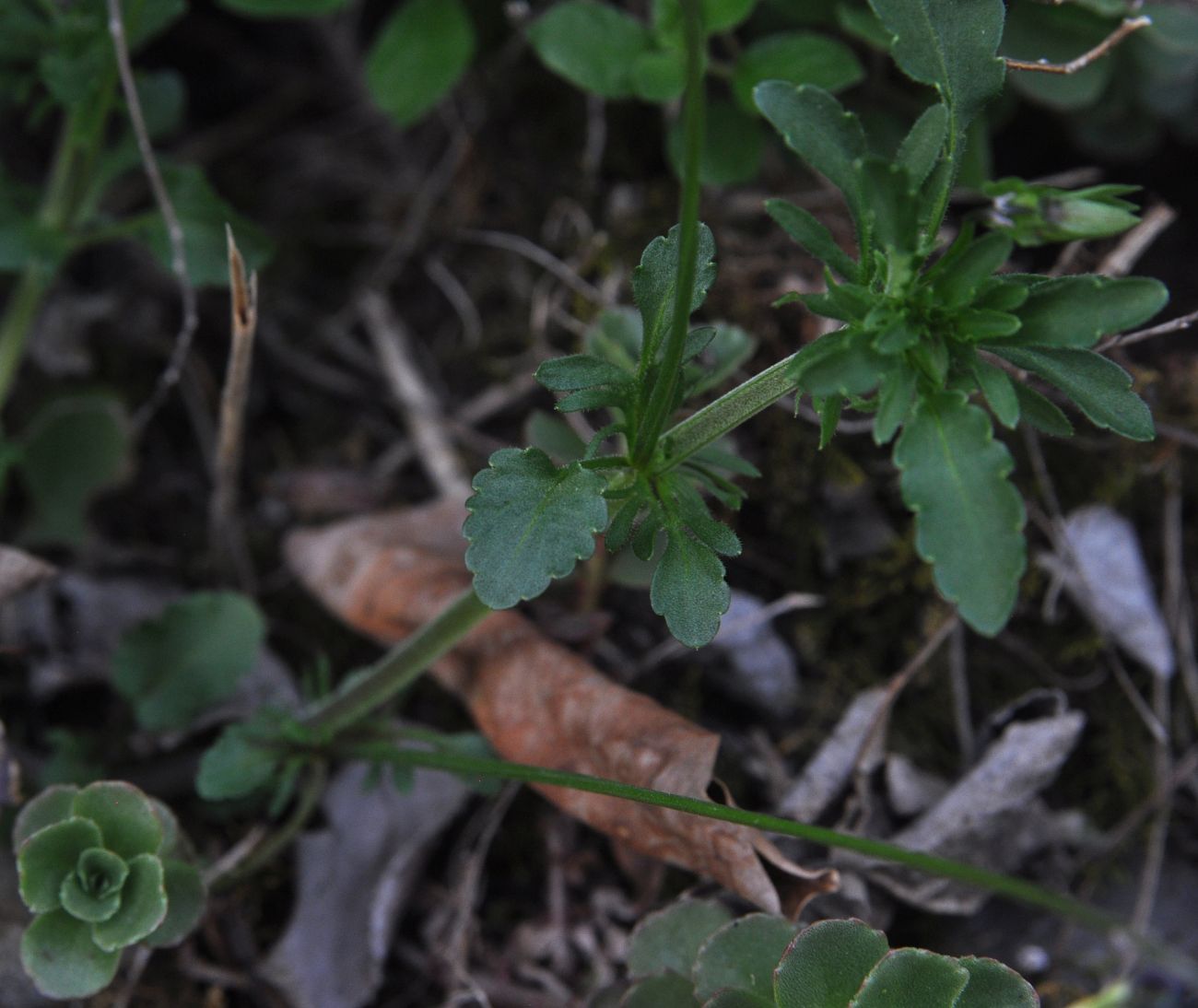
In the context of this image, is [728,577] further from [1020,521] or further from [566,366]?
[1020,521]

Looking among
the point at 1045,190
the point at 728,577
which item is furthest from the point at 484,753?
the point at 1045,190

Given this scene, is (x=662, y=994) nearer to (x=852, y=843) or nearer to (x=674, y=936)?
(x=674, y=936)

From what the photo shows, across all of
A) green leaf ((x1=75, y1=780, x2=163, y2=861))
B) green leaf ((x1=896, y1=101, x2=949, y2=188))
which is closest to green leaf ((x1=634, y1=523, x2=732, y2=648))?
green leaf ((x1=896, y1=101, x2=949, y2=188))

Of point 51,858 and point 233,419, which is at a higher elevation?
point 233,419

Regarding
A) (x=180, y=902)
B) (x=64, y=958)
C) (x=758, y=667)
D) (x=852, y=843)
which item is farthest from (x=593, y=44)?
(x=64, y=958)

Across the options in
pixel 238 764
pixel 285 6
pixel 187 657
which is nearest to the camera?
pixel 238 764

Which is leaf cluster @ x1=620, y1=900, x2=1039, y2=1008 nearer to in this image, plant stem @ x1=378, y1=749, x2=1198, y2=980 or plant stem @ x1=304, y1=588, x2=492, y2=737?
plant stem @ x1=378, y1=749, x2=1198, y2=980
